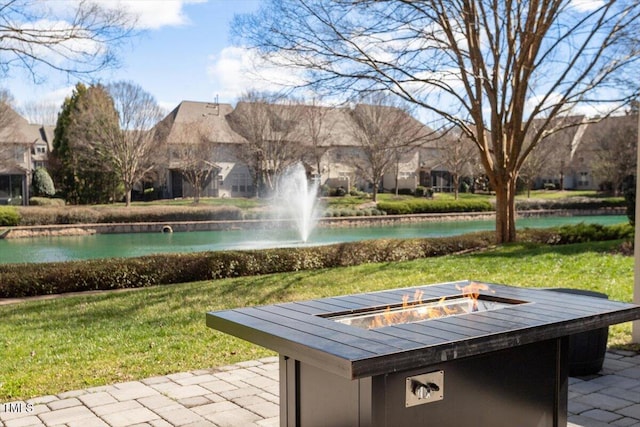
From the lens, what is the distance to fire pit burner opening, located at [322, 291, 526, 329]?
3000 mm

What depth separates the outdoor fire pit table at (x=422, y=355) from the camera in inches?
93.5

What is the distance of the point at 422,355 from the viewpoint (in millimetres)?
2301

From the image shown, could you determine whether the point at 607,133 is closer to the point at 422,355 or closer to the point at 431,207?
the point at 431,207

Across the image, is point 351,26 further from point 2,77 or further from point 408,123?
point 408,123

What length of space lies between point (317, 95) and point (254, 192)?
2764cm

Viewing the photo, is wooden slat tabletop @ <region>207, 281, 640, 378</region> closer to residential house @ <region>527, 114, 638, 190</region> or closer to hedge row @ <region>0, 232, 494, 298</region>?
hedge row @ <region>0, 232, 494, 298</region>

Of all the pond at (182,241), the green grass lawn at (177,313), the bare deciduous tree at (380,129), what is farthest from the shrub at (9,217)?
the green grass lawn at (177,313)

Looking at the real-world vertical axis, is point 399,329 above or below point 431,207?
above

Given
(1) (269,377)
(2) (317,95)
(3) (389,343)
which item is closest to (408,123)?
(2) (317,95)

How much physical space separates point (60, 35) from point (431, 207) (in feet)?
79.2

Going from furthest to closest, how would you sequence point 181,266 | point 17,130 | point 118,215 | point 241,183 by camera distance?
point 241,183 < point 17,130 < point 118,215 < point 181,266

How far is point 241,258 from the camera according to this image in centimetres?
1055

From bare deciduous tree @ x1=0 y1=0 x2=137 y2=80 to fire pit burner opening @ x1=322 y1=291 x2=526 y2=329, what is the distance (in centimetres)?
913

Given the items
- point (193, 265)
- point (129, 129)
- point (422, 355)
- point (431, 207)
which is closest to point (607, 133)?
point (431, 207)
